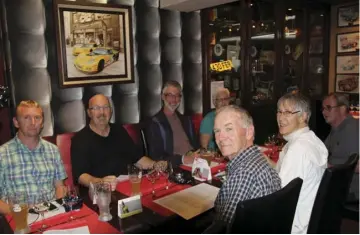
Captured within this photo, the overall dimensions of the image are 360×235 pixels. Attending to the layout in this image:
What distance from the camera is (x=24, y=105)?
216 centimetres

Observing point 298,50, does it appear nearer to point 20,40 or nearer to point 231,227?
point 20,40

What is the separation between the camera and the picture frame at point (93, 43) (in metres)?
2.86

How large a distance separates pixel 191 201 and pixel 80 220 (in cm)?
58

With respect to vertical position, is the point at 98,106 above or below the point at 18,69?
below

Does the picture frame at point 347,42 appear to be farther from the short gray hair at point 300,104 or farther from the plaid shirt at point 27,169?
the plaid shirt at point 27,169

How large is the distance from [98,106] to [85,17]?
1008mm

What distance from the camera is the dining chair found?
1052 millimetres

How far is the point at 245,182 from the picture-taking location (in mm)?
1231

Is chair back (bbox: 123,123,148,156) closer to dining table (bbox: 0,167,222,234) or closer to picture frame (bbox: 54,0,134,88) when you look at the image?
picture frame (bbox: 54,0,134,88)

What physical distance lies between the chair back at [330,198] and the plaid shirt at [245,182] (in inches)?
12.7

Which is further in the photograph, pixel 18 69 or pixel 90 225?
pixel 18 69

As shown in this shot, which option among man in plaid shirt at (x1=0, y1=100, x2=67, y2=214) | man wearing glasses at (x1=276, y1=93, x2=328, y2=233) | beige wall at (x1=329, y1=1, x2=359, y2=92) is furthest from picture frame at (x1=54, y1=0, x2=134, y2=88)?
beige wall at (x1=329, y1=1, x2=359, y2=92)

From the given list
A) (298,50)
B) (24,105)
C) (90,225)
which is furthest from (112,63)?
(298,50)

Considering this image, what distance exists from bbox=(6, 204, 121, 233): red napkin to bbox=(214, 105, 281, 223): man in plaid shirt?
1.74 feet
